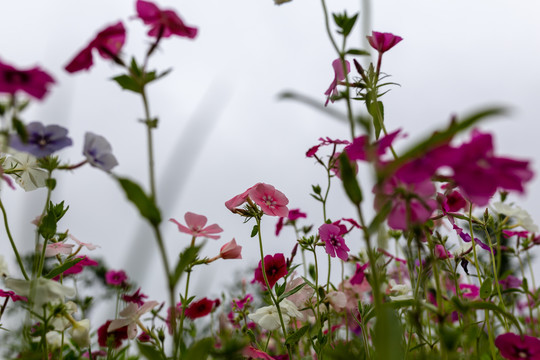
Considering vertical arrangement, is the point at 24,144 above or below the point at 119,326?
above

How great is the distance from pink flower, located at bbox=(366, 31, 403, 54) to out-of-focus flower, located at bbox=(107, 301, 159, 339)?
3.49 feet

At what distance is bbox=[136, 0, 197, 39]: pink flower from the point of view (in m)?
0.97

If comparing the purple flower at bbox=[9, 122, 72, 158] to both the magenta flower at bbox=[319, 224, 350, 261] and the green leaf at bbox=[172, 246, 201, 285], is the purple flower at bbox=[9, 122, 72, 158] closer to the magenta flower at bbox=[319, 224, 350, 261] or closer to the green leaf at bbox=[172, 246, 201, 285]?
the green leaf at bbox=[172, 246, 201, 285]

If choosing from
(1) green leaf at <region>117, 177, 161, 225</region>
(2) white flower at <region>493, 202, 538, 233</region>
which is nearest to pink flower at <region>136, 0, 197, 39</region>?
(1) green leaf at <region>117, 177, 161, 225</region>

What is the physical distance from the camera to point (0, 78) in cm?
89

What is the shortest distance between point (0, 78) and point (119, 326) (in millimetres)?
963

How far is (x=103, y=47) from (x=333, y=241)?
1247 mm

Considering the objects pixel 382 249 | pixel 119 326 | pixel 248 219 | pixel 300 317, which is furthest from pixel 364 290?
pixel 382 249

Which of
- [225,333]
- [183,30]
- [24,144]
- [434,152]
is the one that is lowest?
[225,333]

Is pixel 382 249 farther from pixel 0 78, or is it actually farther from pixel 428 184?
pixel 0 78

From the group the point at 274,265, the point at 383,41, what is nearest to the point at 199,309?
the point at 274,265

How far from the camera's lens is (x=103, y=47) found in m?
0.96

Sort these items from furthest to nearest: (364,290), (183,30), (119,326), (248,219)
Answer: (364,290)
(248,219)
(119,326)
(183,30)

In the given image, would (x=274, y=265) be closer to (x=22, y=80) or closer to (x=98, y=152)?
(x=98, y=152)
